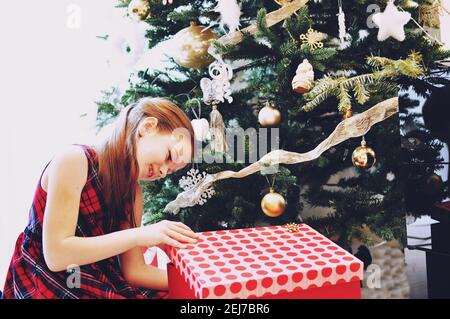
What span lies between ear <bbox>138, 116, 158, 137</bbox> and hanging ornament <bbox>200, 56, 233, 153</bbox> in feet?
0.45

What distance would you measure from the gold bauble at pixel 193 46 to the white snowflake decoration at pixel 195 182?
24cm

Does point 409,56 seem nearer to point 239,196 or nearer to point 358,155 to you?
point 358,155

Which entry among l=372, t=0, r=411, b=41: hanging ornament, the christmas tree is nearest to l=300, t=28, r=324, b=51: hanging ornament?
the christmas tree

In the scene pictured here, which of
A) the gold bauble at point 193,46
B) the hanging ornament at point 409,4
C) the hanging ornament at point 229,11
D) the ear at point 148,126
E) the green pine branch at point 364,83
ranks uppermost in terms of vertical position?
the hanging ornament at point 409,4

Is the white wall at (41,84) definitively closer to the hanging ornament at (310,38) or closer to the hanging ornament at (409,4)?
the hanging ornament at (310,38)

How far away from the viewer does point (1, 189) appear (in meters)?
1.26

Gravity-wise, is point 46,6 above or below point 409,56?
above

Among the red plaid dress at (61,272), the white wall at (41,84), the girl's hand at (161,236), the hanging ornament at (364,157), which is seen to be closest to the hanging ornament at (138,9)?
the white wall at (41,84)

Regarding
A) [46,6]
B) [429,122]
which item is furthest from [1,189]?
[429,122]

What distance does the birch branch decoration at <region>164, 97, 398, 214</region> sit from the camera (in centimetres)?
108

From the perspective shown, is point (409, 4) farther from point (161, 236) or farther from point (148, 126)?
point (161, 236)

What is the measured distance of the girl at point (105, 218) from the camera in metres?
0.97

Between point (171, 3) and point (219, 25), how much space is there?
0.42ft

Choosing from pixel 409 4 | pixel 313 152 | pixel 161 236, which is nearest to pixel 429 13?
pixel 409 4
